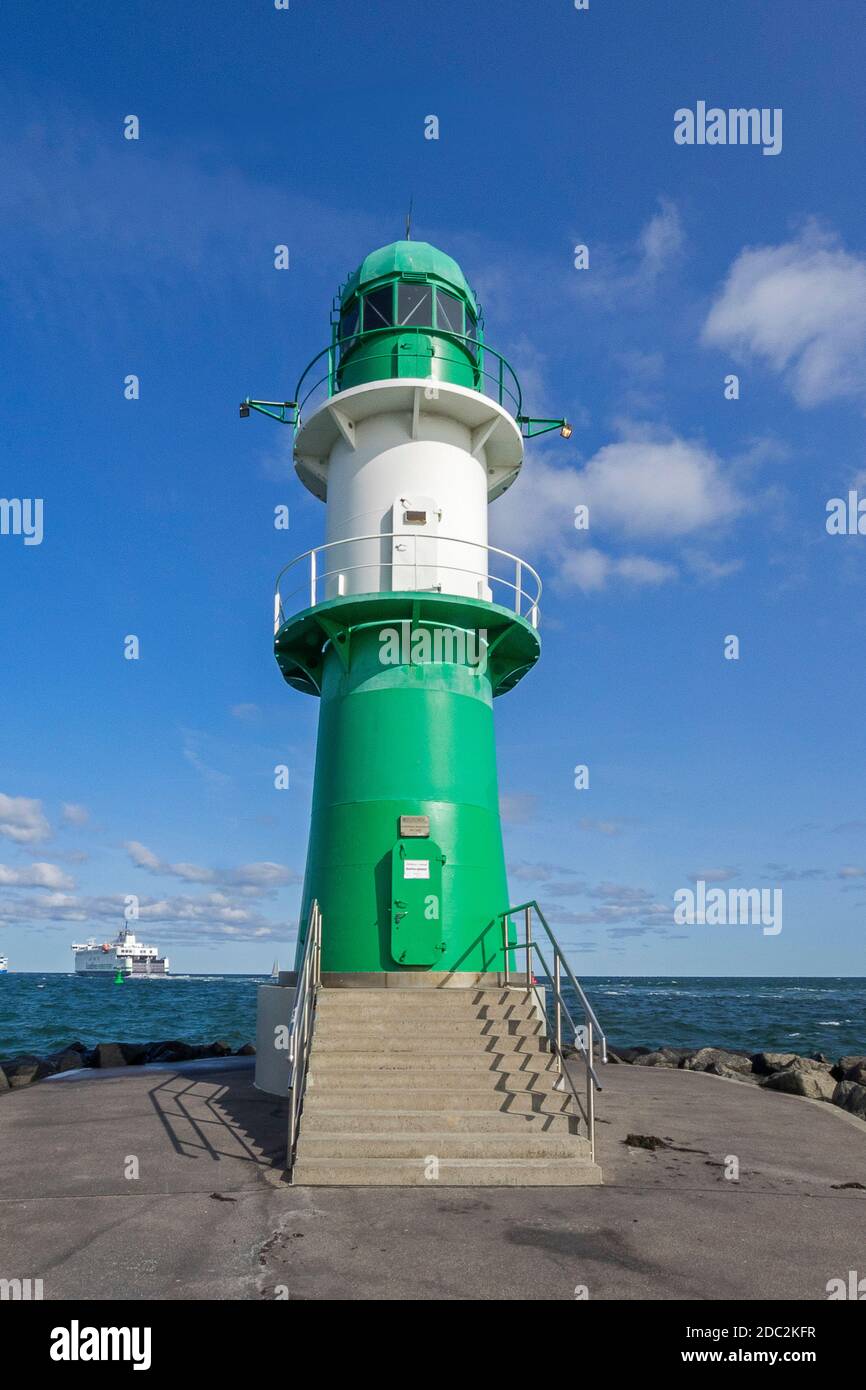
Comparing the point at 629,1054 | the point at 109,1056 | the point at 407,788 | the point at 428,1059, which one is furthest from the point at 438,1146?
the point at 629,1054

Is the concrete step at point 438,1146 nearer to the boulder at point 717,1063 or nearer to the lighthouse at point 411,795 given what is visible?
Answer: the lighthouse at point 411,795

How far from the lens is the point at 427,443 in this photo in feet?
44.6

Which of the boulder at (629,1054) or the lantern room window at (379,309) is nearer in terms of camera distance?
the lantern room window at (379,309)

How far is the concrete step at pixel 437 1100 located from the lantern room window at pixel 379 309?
10158 millimetres

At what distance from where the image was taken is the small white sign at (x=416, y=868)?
38.5 ft

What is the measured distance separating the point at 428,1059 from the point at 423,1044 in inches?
10.9

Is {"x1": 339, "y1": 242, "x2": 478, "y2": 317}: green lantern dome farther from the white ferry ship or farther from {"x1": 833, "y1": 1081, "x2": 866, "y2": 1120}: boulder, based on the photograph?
the white ferry ship

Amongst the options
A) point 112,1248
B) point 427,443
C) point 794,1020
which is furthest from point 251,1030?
point 112,1248

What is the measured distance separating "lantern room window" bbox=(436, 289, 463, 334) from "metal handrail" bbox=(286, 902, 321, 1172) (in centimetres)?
838

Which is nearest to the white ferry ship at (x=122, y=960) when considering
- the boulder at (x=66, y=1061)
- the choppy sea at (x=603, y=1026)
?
the choppy sea at (x=603, y=1026)

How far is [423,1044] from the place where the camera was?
33.3ft
